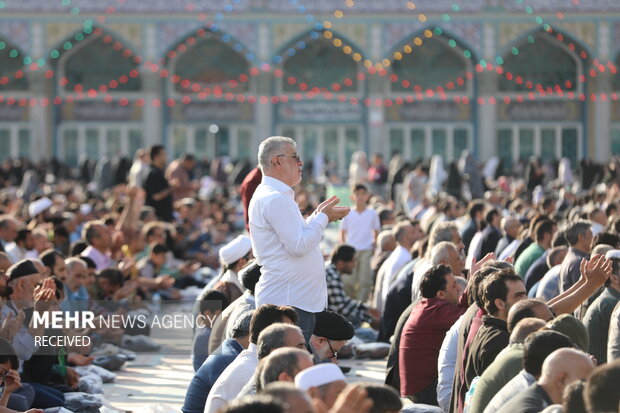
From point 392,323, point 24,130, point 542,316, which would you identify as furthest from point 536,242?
point 24,130

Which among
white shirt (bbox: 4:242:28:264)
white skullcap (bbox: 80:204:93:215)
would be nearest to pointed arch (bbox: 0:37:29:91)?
white skullcap (bbox: 80:204:93:215)

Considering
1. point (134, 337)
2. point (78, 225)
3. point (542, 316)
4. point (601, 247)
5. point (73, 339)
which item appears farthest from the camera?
point (78, 225)

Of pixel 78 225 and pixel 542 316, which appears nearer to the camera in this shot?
pixel 542 316

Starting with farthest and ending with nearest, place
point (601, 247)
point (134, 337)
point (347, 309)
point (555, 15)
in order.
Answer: point (555, 15) < point (134, 337) < point (347, 309) < point (601, 247)

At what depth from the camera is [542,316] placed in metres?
5.94

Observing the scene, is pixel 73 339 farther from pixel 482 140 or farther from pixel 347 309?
pixel 482 140

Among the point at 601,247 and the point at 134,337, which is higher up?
the point at 601,247

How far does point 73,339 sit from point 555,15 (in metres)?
30.0

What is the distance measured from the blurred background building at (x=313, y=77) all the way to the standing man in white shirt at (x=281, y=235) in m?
31.1

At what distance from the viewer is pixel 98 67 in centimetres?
3912

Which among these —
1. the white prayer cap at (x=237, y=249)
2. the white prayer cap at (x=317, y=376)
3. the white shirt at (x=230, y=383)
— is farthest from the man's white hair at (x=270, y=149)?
the white prayer cap at (x=317, y=376)

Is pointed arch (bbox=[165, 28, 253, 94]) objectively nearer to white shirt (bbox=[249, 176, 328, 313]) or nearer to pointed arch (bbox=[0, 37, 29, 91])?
pointed arch (bbox=[0, 37, 29, 91])

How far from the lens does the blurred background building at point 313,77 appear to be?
123 feet

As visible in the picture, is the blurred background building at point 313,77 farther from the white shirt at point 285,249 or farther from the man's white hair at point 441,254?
the white shirt at point 285,249
